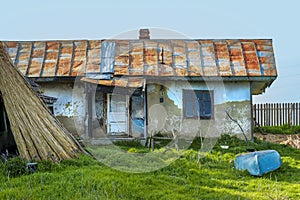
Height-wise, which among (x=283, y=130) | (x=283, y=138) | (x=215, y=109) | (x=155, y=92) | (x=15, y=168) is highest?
(x=155, y=92)

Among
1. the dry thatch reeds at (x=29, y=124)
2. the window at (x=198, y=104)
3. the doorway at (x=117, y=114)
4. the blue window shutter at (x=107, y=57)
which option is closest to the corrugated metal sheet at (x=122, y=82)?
the blue window shutter at (x=107, y=57)

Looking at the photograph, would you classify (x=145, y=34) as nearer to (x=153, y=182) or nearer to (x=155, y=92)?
(x=155, y=92)

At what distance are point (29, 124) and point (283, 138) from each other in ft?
37.3

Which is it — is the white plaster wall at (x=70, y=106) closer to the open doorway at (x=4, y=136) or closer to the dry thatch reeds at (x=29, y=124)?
the open doorway at (x=4, y=136)

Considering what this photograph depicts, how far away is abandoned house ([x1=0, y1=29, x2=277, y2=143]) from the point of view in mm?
13297

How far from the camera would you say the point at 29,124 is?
821 centimetres

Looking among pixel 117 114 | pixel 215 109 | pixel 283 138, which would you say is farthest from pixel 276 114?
pixel 117 114

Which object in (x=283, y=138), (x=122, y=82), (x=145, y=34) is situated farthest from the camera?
(x=283, y=138)

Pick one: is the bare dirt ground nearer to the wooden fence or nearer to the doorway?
the wooden fence

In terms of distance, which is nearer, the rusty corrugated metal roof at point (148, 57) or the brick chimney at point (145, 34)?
the rusty corrugated metal roof at point (148, 57)

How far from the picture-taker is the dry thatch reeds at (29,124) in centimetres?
801

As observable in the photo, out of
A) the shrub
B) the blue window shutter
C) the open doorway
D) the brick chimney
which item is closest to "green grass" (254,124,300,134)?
the brick chimney

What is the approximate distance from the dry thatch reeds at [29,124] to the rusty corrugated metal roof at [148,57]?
4.34m

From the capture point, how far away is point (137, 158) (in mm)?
9250
